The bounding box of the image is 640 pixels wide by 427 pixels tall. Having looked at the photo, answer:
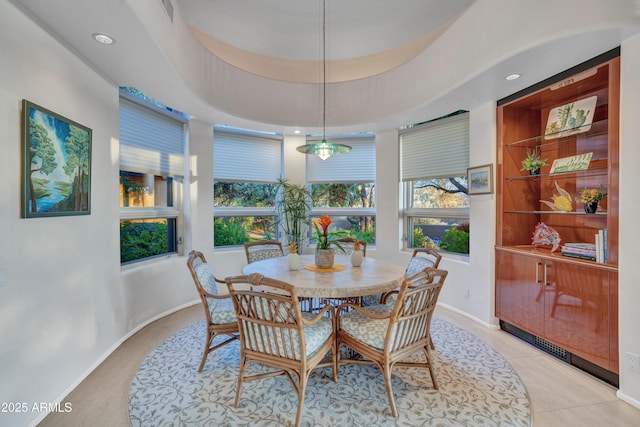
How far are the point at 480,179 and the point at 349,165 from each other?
83.0 inches

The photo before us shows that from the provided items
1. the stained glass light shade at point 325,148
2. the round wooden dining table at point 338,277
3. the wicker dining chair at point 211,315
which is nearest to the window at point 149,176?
the wicker dining chair at point 211,315

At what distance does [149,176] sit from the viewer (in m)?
3.65

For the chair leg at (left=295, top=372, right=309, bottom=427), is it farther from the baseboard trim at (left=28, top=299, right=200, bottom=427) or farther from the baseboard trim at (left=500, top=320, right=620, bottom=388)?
the baseboard trim at (left=500, top=320, right=620, bottom=388)

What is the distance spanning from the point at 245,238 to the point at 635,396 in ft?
14.8

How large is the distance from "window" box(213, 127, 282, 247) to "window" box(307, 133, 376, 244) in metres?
0.69

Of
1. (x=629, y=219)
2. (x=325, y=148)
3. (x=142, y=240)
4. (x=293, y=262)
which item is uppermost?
(x=325, y=148)

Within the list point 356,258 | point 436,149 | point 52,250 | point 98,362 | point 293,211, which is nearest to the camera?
point 52,250

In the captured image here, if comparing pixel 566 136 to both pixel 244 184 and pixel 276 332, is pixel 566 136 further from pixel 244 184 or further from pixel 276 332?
pixel 244 184

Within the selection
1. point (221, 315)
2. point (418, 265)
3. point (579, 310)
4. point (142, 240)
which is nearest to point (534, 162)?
point (579, 310)

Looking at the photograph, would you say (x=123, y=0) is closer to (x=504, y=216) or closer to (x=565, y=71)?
(x=565, y=71)

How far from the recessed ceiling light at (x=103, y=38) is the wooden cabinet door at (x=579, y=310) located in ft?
13.3

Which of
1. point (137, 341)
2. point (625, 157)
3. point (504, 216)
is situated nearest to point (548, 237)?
point (504, 216)

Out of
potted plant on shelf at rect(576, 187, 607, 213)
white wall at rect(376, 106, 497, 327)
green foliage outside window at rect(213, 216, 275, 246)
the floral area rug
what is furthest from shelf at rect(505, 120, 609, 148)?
green foliage outside window at rect(213, 216, 275, 246)

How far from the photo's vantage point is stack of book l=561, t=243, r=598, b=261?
95.0 inches
